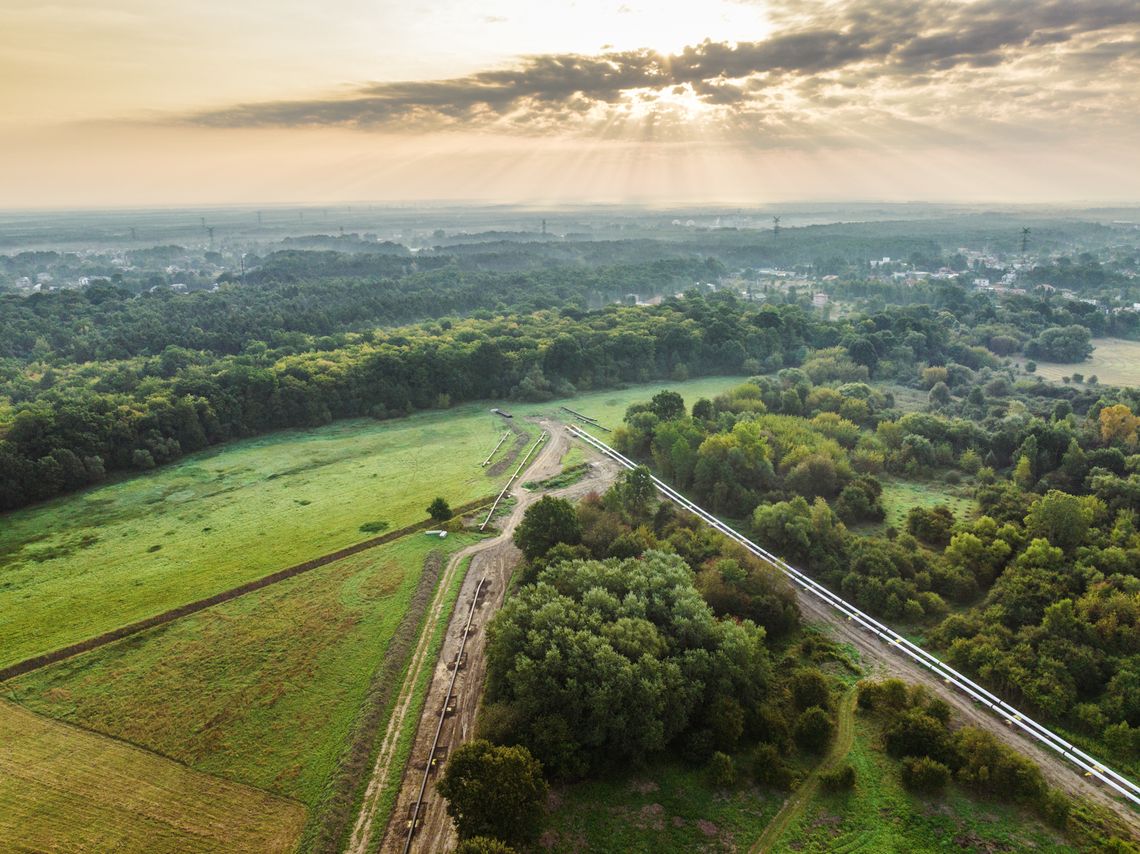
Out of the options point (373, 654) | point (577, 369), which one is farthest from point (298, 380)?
point (373, 654)

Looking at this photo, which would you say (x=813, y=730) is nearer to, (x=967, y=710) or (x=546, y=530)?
(x=967, y=710)

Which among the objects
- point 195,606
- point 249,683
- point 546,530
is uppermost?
point 546,530

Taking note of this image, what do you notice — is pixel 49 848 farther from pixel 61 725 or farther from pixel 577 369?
pixel 577 369

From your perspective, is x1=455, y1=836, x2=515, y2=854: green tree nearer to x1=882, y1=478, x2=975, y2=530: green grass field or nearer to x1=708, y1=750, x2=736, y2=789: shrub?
x1=708, y1=750, x2=736, y2=789: shrub

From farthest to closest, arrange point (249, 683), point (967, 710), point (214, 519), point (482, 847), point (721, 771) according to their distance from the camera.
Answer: point (214, 519)
point (249, 683)
point (967, 710)
point (721, 771)
point (482, 847)

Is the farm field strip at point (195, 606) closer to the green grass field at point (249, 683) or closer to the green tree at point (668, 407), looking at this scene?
the green grass field at point (249, 683)

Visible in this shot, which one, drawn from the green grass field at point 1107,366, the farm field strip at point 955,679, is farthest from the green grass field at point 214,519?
the green grass field at point 1107,366

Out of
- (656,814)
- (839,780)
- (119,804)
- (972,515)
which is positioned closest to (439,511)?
(119,804)

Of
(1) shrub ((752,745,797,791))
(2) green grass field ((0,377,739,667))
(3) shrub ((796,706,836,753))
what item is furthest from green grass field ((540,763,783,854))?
(2) green grass field ((0,377,739,667))
